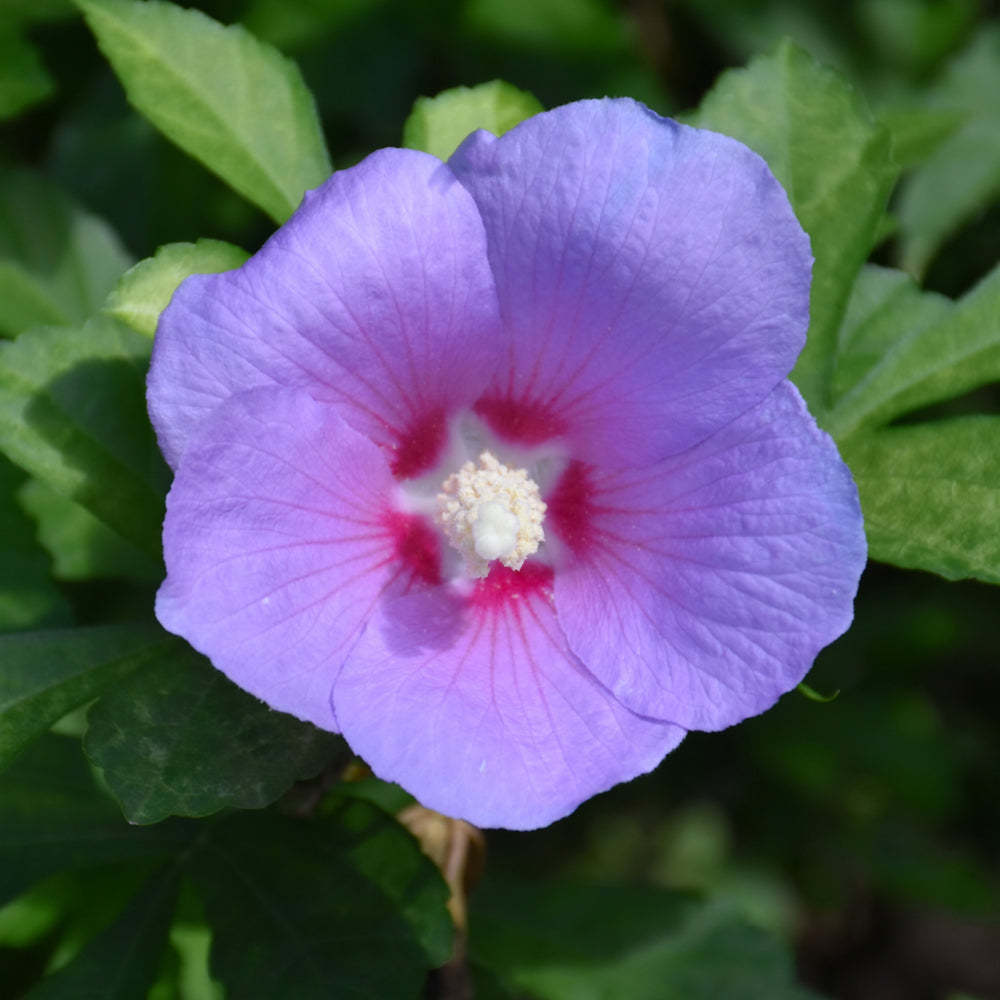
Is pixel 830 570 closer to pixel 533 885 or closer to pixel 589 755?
pixel 589 755

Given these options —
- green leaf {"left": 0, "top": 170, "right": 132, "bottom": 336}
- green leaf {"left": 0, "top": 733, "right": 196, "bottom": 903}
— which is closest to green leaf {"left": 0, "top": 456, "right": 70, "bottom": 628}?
green leaf {"left": 0, "top": 733, "right": 196, "bottom": 903}

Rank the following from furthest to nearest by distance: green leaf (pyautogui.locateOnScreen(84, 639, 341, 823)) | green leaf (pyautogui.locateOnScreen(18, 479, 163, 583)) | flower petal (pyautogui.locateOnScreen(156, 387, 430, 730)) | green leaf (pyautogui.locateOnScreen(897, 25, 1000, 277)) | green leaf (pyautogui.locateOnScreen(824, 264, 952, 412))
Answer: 1. green leaf (pyautogui.locateOnScreen(897, 25, 1000, 277))
2. green leaf (pyautogui.locateOnScreen(18, 479, 163, 583))
3. green leaf (pyautogui.locateOnScreen(824, 264, 952, 412))
4. green leaf (pyautogui.locateOnScreen(84, 639, 341, 823))
5. flower petal (pyautogui.locateOnScreen(156, 387, 430, 730))

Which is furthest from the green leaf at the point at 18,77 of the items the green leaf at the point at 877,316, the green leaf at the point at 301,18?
the green leaf at the point at 877,316

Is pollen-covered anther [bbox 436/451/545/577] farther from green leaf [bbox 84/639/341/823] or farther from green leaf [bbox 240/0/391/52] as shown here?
green leaf [bbox 240/0/391/52]

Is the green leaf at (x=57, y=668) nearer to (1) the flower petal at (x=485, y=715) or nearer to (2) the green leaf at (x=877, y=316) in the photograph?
(1) the flower petal at (x=485, y=715)

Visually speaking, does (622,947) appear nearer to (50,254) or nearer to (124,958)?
(124,958)
